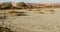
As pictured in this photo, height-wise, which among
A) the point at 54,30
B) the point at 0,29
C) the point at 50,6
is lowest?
the point at 50,6

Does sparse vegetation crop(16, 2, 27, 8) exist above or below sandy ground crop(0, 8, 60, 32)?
below

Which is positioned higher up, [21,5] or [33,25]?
[33,25]

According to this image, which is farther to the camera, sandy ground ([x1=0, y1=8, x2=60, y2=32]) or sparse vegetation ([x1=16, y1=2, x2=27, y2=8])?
sparse vegetation ([x1=16, y1=2, x2=27, y2=8])

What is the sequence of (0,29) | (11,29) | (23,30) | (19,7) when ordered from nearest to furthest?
1. (0,29)
2. (11,29)
3. (23,30)
4. (19,7)

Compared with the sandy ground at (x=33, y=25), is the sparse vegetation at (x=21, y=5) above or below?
below

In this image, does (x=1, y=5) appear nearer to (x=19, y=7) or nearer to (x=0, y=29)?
(x=19, y=7)

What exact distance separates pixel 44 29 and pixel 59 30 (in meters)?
0.68

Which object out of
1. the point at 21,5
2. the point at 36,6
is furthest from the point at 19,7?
the point at 36,6

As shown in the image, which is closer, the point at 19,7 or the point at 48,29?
the point at 48,29

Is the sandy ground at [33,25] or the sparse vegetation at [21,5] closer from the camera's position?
the sandy ground at [33,25]

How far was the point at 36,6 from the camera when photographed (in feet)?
78.2

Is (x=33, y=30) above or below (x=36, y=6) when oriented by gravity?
above

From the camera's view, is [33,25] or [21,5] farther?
[21,5]

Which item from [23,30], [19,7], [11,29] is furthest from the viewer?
[19,7]
